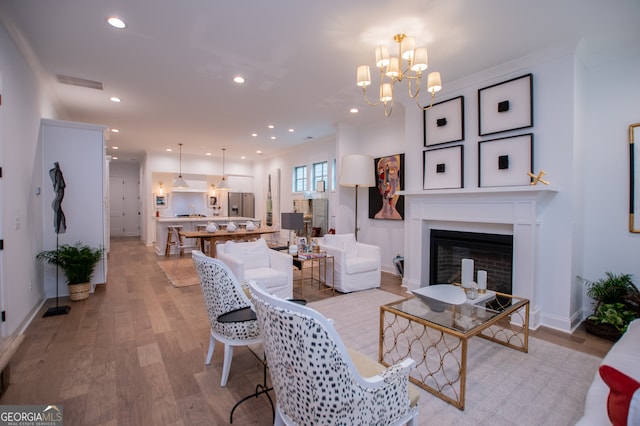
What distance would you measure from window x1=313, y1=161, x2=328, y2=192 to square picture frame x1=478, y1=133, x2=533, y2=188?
3.83 meters

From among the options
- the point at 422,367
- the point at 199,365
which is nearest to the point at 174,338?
the point at 199,365

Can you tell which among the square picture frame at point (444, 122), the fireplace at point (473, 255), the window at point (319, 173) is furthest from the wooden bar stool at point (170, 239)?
the square picture frame at point (444, 122)

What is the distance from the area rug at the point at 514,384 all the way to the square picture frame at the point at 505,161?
177 centimetres

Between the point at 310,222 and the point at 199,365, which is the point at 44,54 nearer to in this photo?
the point at 199,365

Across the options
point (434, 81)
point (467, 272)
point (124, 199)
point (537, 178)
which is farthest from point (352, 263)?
point (124, 199)

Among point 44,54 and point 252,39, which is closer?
point 252,39

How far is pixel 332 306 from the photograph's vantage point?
12.7 feet

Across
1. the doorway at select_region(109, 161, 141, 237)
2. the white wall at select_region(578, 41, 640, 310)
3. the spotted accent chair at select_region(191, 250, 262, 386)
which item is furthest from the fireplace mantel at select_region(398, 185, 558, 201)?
the doorway at select_region(109, 161, 141, 237)

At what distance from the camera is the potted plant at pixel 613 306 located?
2904mm

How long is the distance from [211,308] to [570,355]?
10.4ft

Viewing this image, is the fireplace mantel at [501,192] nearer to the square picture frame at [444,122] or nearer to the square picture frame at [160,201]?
the square picture frame at [444,122]

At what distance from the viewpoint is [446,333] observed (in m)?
2.25

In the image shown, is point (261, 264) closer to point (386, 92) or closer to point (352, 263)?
point (352, 263)

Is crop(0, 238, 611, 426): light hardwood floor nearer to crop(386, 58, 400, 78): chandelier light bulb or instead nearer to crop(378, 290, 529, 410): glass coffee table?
crop(378, 290, 529, 410): glass coffee table
